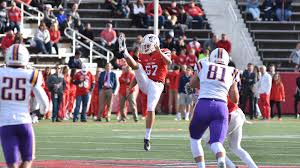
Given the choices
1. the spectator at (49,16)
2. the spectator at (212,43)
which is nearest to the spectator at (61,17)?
the spectator at (49,16)

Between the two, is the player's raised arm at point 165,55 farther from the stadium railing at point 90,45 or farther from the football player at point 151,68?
the stadium railing at point 90,45

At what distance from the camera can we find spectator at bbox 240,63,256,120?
106 feet

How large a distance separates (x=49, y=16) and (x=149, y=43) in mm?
16468

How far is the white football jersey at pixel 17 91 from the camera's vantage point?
36.3ft

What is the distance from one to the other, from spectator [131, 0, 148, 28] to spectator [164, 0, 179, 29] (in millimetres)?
899

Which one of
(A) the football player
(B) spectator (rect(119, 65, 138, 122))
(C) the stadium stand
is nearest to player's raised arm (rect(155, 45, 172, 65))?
(A) the football player

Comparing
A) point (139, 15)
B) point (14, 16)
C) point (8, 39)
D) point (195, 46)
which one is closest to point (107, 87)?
point (8, 39)

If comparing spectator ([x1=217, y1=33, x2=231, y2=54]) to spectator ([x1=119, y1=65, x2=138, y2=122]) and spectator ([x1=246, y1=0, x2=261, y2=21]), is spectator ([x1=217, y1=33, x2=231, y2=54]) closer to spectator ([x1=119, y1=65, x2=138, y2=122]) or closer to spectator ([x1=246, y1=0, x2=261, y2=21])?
spectator ([x1=246, y1=0, x2=261, y2=21])

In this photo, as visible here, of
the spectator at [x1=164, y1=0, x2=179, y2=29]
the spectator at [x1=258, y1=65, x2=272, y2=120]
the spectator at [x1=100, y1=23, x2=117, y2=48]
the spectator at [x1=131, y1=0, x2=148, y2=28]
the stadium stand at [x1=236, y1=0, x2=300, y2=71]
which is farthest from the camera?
the stadium stand at [x1=236, y1=0, x2=300, y2=71]

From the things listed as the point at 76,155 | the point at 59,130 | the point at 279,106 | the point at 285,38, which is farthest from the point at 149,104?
the point at 285,38

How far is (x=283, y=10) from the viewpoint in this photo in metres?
39.3

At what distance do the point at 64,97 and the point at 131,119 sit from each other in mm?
2148

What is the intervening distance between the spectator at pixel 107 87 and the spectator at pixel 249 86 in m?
5.08

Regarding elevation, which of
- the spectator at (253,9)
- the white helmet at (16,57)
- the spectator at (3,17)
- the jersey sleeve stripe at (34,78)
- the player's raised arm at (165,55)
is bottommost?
the jersey sleeve stripe at (34,78)
